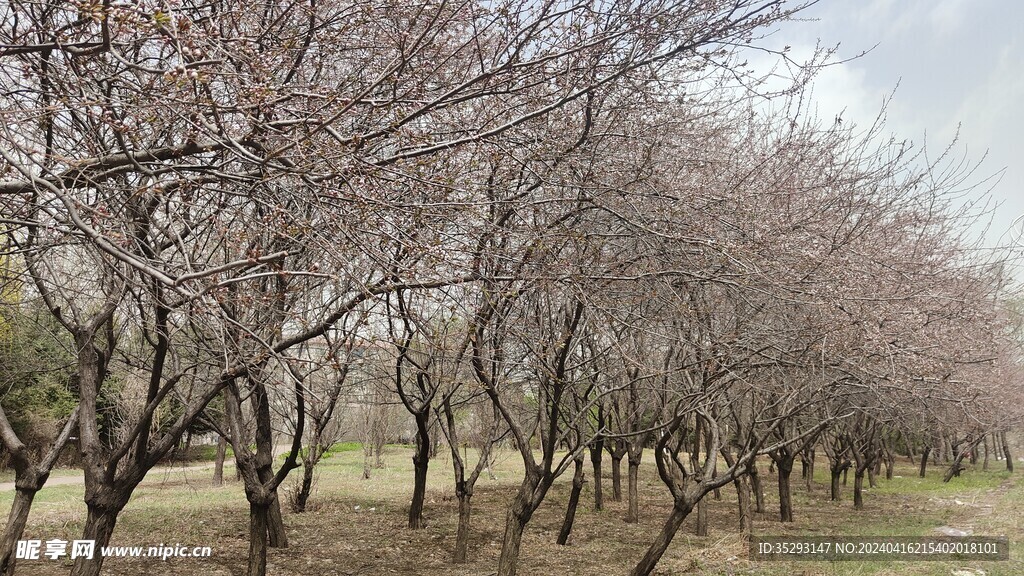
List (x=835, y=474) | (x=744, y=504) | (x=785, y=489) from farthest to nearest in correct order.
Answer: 1. (x=835, y=474)
2. (x=785, y=489)
3. (x=744, y=504)

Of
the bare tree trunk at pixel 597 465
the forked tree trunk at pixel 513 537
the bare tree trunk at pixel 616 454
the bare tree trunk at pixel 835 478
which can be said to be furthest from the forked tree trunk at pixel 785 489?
the forked tree trunk at pixel 513 537

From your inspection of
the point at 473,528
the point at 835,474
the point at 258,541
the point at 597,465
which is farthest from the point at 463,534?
the point at 835,474

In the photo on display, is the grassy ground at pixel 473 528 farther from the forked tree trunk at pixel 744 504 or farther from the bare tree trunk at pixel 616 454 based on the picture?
the bare tree trunk at pixel 616 454

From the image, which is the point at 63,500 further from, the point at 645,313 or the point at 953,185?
the point at 953,185

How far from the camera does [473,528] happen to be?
38.6 ft

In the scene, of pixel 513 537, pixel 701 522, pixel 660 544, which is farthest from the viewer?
pixel 701 522

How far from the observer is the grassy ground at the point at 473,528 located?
8672 millimetres

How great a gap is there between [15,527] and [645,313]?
19.3ft

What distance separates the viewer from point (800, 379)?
7461mm

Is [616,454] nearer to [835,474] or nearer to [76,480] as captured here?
[835,474]

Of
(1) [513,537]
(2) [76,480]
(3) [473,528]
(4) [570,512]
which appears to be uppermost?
(1) [513,537]

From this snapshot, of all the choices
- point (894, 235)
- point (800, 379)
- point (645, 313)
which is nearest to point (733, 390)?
point (800, 379)

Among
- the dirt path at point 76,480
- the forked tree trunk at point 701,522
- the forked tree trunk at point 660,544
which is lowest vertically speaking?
the dirt path at point 76,480

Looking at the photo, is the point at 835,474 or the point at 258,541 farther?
the point at 835,474
